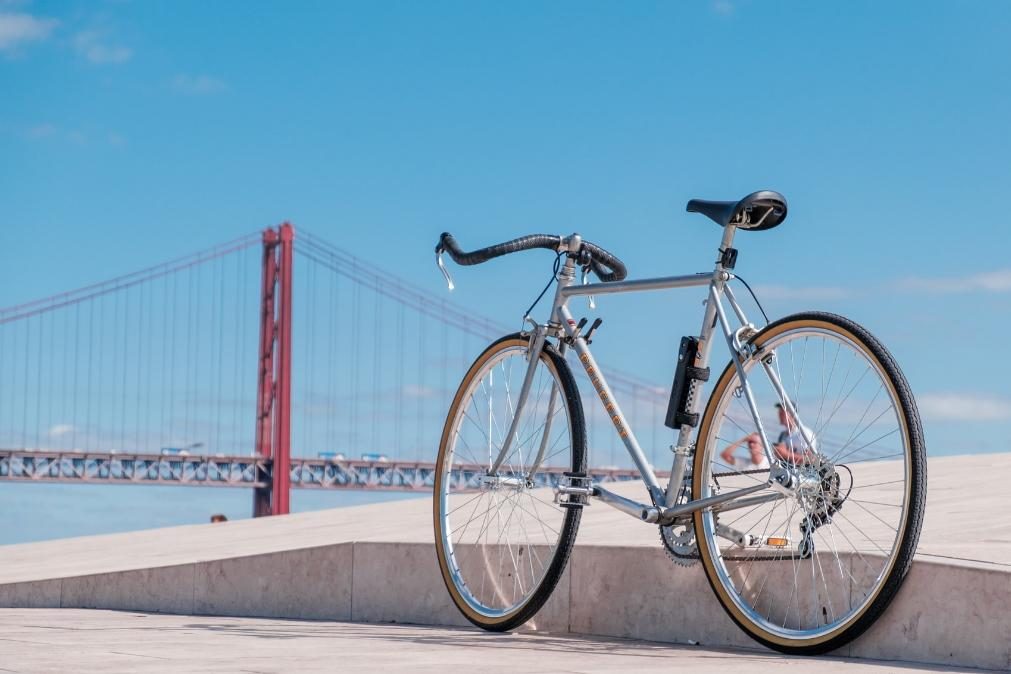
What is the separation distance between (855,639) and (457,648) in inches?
33.9

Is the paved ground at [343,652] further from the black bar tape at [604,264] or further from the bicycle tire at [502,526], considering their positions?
the black bar tape at [604,264]

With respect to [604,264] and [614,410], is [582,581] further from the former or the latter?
[604,264]

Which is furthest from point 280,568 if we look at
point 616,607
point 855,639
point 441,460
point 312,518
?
point 312,518

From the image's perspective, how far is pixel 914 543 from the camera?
2488mm

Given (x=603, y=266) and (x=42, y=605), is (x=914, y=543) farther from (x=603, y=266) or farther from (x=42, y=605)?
(x=42, y=605)

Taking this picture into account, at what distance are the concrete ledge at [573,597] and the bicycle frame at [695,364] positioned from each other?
30 centimetres

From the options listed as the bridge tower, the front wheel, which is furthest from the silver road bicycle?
the bridge tower

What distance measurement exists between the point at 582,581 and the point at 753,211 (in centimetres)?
111

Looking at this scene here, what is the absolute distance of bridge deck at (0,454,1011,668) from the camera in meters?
2.60

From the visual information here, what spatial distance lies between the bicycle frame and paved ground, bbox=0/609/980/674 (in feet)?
1.06

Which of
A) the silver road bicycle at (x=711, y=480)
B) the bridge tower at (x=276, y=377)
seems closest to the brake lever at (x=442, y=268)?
A: the silver road bicycle at (x=711, y=480)

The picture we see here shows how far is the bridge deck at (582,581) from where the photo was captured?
2600 mm

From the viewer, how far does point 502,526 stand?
138 inches

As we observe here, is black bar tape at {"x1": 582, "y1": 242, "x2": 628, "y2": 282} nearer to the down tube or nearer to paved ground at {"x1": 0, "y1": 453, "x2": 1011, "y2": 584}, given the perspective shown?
the down tube
